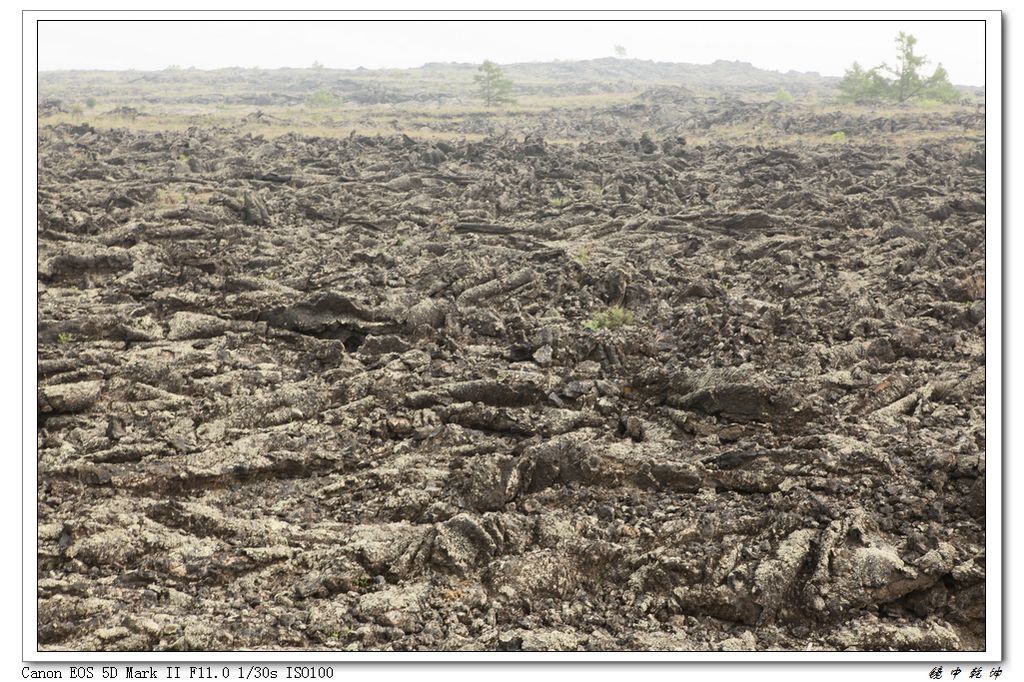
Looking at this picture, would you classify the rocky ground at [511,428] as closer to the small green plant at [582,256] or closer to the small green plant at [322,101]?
the small green plant at [582,256]

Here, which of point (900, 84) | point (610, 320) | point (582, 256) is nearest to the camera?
point (610, 320)

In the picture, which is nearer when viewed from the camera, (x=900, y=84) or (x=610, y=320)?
(x=610, y=320)

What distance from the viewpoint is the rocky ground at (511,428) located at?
5.91 metres

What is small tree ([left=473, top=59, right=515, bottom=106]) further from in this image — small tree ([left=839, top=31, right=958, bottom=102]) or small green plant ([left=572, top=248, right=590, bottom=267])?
small green plant ([left=572, top=248, right=590, bottom=267])

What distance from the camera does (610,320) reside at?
10.6m

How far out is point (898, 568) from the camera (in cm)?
601

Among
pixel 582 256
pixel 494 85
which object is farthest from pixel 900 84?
pixel 582 256

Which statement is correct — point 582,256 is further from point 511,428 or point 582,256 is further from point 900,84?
point 900,84

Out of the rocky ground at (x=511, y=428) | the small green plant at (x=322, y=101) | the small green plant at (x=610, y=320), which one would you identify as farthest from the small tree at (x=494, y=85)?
the small green plant at (x=610, y=320)

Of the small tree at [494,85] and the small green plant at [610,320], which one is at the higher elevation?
the small tree at [494,85]

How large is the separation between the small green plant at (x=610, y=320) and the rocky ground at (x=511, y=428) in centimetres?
3

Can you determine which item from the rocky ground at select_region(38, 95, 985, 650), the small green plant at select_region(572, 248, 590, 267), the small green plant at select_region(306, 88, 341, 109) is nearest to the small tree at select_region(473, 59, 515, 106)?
the small green plant at select_region(306, 88, 341, 109)

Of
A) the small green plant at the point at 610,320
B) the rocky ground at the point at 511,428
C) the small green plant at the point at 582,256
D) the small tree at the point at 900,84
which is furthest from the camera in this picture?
the small tree at the point at 900,84

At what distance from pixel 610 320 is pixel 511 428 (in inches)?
116
